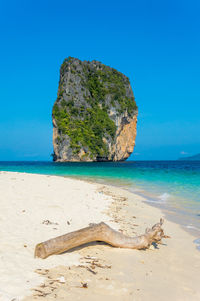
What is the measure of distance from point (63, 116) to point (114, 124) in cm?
1870

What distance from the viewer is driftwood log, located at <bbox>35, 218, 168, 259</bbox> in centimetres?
396

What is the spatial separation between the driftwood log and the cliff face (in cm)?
6848

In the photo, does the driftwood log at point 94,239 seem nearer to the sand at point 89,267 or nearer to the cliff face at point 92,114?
Result: the sand at point 89,267

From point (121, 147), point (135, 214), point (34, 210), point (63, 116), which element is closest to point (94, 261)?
point (34, 210)

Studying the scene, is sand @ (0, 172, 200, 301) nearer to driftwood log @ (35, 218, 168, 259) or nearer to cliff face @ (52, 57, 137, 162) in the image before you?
driftwood log @ (35, 218, 168, 259)

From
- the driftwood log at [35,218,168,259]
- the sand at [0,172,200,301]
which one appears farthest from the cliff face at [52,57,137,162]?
the driftwood log at [35,218,168,259]

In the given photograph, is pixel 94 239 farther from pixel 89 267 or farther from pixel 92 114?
pixel 92 114

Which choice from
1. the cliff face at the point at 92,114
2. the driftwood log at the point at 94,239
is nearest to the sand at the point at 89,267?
the driftwood log at the point at 94,239

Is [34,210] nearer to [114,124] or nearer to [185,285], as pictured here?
[185,285]

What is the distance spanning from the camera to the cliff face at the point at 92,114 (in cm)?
7438

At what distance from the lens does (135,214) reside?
27.6ft

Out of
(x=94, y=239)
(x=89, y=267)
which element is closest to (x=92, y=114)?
(x=94, y=239)

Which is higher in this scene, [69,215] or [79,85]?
[79,85]

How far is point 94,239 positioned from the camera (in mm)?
4680
